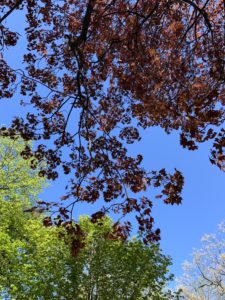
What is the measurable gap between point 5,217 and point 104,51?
536 inches

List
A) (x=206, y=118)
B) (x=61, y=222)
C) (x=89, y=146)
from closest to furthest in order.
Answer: (x=206, y=118)
(x=61, y=222)
(x=89, y=146)

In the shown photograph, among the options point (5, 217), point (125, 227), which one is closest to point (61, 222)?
point (125, 227)

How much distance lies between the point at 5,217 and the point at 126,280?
8.08m

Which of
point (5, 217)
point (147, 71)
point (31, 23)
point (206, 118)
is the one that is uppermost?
point (5, 217)

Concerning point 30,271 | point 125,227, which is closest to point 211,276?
point 30,271

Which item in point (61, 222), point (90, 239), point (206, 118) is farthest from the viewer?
point (90, 239)

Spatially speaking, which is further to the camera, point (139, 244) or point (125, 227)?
point (139, 244)

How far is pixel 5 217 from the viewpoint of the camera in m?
18.8

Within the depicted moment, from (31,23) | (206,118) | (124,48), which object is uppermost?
(31,23)

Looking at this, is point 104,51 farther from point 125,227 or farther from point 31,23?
point 125,227

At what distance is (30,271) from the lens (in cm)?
1370

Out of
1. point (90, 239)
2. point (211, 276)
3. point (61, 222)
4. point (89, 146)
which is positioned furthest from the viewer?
point (211, 276)

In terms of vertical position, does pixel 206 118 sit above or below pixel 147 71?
below

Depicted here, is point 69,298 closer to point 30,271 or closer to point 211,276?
point 30,271
